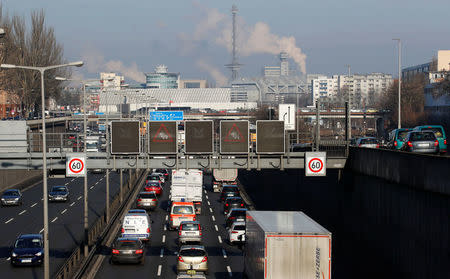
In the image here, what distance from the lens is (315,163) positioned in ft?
98.2

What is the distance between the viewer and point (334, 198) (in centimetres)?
3422

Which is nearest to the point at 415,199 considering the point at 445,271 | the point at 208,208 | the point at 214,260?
the point at 445,271

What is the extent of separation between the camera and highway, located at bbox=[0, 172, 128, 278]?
3444 centimetres

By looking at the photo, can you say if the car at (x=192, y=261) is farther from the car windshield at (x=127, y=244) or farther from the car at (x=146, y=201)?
the car at (x=146, y=201)

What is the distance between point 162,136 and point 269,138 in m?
4.88

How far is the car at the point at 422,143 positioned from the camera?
34263 mm

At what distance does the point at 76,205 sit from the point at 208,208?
500 inches

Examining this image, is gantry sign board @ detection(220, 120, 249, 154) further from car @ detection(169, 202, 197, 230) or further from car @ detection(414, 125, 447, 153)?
car @ detection(169, 202, 197, 230)

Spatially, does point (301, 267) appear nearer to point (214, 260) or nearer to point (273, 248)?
point (273, 248)

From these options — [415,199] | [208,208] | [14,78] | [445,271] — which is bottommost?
[208,208]

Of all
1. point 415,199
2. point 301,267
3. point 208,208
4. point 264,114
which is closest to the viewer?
point 301,267

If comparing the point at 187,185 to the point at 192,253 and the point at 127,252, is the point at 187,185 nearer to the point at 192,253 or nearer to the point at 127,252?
the point at 127,252

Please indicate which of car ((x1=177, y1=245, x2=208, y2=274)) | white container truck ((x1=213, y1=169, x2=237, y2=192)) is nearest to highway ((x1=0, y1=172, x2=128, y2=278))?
car ((x1=177, y1=245, x2=208, y2=274))

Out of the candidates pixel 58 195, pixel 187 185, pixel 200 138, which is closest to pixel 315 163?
pixel 200 138
